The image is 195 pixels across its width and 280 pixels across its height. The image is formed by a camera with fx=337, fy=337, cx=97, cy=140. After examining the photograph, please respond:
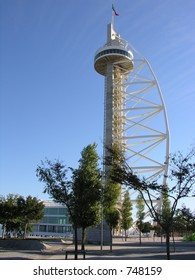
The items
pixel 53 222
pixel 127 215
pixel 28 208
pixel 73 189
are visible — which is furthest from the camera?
pixel 53 222

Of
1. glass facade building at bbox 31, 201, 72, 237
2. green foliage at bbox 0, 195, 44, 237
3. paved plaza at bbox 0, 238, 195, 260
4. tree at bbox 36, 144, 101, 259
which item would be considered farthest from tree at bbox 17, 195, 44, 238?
glass facade building at bbox 31, 201, 72, 237

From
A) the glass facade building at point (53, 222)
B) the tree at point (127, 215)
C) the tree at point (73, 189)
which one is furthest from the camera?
the glass facade building at point (53, 222)

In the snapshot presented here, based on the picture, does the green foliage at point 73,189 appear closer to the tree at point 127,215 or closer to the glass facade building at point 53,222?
the tree at point 127,215

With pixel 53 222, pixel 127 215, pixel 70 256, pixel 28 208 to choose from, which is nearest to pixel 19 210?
pixel 28 208

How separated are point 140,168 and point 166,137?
9736 millimetres

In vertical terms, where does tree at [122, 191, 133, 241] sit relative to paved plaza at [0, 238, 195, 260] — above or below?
above

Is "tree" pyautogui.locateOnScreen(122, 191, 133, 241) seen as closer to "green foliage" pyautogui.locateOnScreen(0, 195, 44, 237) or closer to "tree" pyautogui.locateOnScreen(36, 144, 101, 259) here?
"green foliage" pyautogui.locateOnScreen(0, 195, 44, 237)

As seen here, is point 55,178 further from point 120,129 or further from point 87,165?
point 120,129

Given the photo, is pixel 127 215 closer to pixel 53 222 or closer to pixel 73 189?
pixel 73 189

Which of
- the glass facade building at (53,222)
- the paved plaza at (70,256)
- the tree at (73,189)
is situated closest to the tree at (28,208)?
the paved plaza at (70,256)

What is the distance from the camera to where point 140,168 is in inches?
3209

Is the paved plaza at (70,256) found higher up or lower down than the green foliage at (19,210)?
lower down
